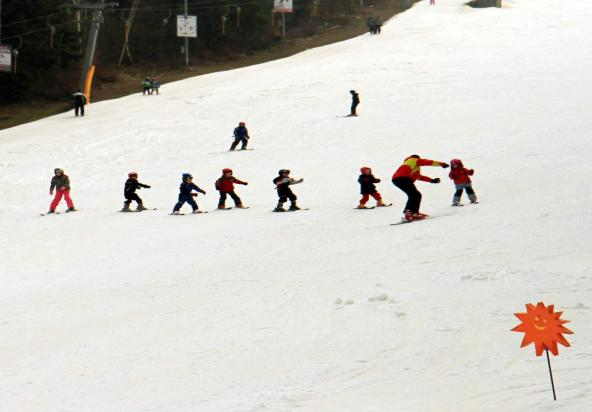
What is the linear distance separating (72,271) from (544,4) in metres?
60.5

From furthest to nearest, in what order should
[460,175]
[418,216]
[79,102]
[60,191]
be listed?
[79,102] → [60,191] → [460,175] → [418,216]

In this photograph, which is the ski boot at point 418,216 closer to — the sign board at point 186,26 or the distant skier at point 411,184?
the distant skier at point 411,184

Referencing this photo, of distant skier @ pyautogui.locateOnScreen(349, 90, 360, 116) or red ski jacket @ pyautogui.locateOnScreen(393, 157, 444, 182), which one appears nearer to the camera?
red ski jacket @ pyautogui.locateOnScreen(393, 157, 444, 182)

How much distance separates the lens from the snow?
8109 mm

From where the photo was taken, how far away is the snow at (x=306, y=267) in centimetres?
811

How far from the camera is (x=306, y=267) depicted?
13367 millimetres

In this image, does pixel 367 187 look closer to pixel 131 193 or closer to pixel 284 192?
pixel 284 192

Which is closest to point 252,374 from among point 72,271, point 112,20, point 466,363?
point 466,363

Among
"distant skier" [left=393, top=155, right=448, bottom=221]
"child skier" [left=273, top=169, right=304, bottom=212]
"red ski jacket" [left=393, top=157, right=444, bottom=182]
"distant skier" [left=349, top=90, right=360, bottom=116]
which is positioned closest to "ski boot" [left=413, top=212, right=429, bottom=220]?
"distant skier" [left=393, top=155, right=448, bottom=221]

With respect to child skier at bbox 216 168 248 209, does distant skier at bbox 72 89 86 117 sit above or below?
above

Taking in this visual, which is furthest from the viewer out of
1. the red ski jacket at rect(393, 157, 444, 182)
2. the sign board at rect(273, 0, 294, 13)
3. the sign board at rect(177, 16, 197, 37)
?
the sign board at rect(273, 0, 294, 13)

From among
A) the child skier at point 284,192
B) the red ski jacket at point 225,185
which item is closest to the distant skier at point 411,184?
the child skier at point 284,192

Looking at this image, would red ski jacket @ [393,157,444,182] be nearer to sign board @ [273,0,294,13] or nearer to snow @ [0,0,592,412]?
snow @ [0,0,592,412]

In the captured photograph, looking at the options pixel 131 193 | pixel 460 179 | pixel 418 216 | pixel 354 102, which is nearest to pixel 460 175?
pixel 460 179
